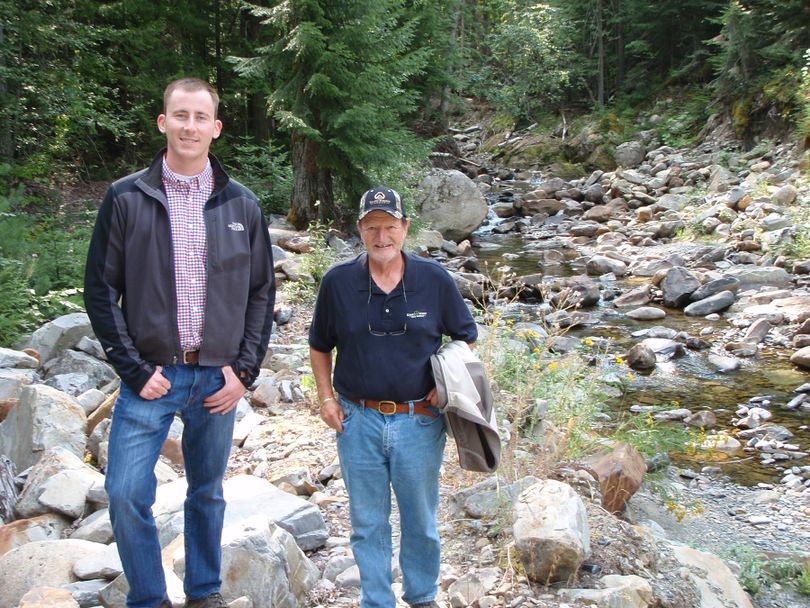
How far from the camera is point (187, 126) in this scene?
283cm

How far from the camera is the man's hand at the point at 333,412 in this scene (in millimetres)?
2979

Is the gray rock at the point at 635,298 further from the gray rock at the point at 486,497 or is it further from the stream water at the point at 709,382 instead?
the gray rock at the point at 486,497

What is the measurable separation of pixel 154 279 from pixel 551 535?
2137 millimetres

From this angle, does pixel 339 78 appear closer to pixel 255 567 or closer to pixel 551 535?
pixel 551 535

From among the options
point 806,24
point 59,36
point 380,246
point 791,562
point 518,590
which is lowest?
point 791,562

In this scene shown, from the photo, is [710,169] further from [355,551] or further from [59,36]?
[355,551]

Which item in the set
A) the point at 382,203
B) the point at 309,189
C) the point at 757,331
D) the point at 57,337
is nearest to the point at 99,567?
the point at 382,203

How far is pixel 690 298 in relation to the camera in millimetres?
12133

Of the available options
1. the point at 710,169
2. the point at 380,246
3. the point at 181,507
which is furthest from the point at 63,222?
the point at 710,169

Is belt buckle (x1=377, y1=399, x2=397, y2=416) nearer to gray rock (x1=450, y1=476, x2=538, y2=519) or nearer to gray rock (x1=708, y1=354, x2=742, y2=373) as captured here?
gray rock (x1=450, y1=476, x2=538, y2=519)

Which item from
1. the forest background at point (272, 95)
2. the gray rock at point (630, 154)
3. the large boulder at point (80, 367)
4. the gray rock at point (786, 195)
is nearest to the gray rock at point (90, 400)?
the large boulder at point (80, 367)

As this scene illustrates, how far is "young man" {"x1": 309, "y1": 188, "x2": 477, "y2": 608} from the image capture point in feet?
9.50

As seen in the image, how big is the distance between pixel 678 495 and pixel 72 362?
5316 mm

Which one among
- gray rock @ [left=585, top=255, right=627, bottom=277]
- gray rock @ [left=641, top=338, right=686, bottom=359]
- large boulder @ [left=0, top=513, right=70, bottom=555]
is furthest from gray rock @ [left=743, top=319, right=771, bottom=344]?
large boulder @ [left=0, top=513, right=70, bottom=555]
